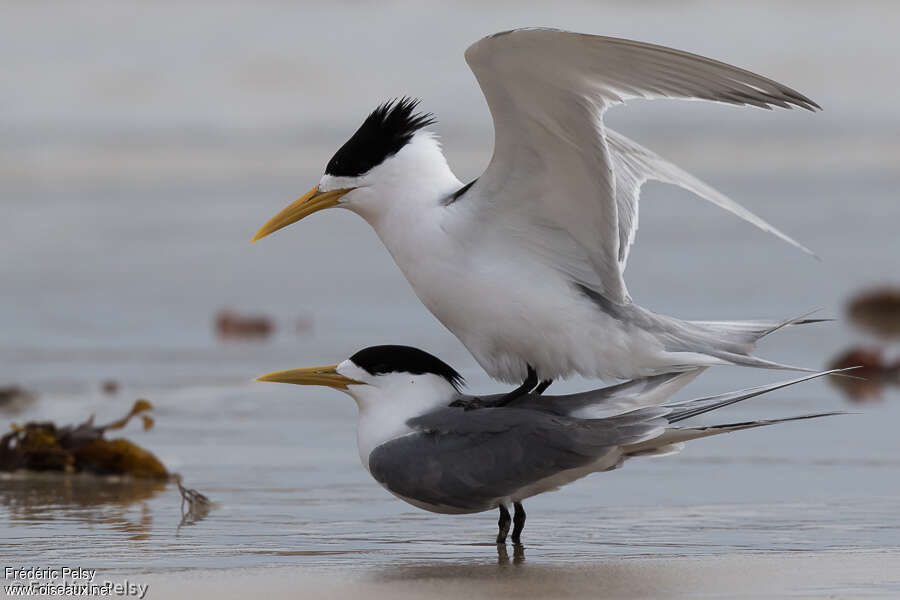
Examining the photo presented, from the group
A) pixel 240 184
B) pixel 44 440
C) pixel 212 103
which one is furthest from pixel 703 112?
pixel 44 440

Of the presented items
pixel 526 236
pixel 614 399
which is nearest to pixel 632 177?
pixel 526 236

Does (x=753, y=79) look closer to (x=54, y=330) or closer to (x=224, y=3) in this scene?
(x=54, y=330)

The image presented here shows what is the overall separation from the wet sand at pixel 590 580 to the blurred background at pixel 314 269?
267 mm

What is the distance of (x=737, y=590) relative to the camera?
4.21m

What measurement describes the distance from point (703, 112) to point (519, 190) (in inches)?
755

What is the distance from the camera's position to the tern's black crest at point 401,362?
17.0ft

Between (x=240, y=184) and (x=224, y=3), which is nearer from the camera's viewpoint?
(x=240, y=184)

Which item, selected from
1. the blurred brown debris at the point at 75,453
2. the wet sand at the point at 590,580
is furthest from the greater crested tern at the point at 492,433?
the blurred brown debris at the point at 75,453

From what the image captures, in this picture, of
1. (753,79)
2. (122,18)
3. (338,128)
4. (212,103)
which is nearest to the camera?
(753,79)

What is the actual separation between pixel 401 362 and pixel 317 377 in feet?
1.17

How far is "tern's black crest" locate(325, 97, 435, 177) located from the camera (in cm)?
550

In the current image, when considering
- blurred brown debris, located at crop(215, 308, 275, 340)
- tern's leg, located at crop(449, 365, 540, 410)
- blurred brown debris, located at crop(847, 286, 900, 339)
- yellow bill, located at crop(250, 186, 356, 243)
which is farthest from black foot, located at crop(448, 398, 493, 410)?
blurred brown debris, located at crop(847, 286, 900, 339)

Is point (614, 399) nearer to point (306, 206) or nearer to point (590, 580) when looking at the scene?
point (590, 580)

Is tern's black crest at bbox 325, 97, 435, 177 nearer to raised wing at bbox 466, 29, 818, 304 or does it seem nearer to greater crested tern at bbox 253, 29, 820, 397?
greater crested tern at bbox 253, 29, 820, 397
